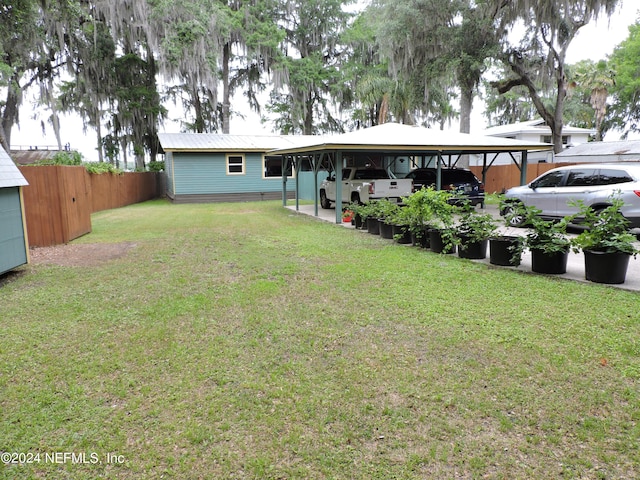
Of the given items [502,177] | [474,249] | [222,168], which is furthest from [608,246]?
[222,168]

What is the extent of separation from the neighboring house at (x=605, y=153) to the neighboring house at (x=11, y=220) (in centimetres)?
2477

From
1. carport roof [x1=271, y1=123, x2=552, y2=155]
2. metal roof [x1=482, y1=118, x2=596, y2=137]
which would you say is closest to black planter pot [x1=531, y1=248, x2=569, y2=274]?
carport roof [x1=271, y1=123, x2=552, y2=155]

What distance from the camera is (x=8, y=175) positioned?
6.07 meters

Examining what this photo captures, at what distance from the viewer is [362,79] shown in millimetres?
28344

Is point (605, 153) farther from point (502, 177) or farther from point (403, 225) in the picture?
point (403, 225)

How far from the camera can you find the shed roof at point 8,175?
A: 231 inches

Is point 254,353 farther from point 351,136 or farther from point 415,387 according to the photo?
point 351,136

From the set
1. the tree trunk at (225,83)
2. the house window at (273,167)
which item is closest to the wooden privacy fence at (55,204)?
the house window at (273,167)

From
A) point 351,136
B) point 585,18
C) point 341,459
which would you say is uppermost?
point 585,18

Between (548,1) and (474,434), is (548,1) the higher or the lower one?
the higher one

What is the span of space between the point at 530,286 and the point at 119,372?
4.62 m

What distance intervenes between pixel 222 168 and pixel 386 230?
44.2 feet

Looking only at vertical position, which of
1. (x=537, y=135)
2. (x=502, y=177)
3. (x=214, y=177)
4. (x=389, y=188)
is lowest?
(x=389, y=188)

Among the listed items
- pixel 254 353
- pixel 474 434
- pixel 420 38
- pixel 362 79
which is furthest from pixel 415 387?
pixel 362 79
